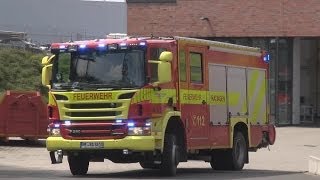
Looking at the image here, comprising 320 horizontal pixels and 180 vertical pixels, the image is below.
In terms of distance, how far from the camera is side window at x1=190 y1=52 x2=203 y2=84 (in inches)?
672

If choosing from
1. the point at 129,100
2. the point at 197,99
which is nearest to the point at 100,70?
the point at 129,100

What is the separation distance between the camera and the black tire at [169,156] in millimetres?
15977

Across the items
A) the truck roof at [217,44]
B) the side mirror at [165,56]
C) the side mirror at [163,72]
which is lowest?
the side mirror at [163,72]

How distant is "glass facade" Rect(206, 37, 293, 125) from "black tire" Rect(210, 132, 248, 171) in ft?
70.0

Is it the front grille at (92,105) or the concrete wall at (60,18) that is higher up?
the concrete wall at (60,18)

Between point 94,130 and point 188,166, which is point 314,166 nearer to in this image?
point 188,166

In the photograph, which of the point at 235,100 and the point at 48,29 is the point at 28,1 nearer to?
the point at 48,29

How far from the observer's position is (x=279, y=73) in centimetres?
4172

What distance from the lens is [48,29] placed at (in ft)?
326

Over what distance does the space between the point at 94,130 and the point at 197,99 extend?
2869 millimetres

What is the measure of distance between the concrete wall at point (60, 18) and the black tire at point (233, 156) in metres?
74.9

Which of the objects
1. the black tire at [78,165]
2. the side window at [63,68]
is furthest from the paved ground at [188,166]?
the side window at [63,68]

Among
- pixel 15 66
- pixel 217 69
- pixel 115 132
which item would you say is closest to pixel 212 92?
pixel 217 69

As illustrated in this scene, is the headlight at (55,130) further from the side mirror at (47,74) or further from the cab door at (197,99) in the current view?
the cab door at (197,99)
